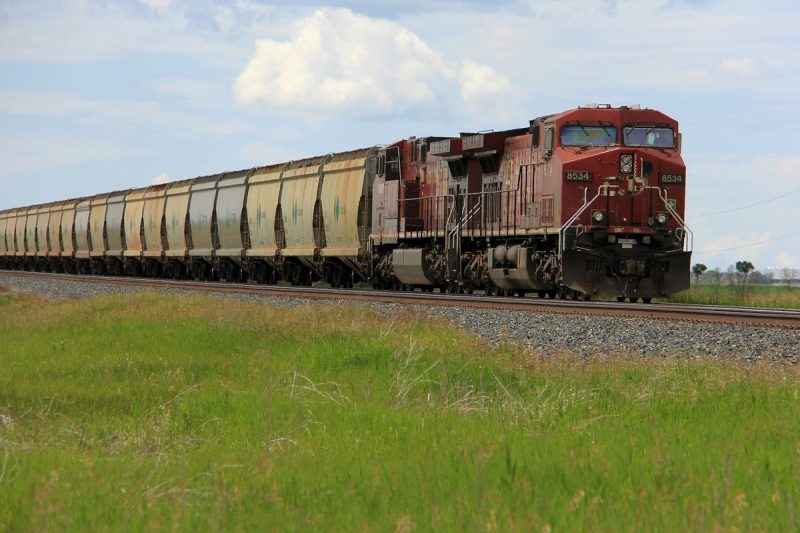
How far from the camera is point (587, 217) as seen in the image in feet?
62.5

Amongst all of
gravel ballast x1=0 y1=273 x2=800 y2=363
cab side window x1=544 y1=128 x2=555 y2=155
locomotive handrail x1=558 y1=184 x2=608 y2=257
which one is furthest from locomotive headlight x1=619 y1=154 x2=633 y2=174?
gravel ballast x1=0 y1=273 x2=800 y2=363

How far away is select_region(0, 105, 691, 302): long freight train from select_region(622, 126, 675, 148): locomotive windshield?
26 millimetres

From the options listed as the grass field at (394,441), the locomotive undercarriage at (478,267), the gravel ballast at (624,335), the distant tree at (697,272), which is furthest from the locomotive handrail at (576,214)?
the distant tree at (697,272)

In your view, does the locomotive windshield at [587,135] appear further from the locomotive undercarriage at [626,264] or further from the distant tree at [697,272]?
the distant tree at [697,272]

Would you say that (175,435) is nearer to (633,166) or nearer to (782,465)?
(782,465)

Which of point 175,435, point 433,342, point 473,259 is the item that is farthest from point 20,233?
point 175,435

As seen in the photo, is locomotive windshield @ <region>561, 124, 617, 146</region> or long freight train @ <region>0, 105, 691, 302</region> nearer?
long freight train @ <region>0, 105, 691, 302</region>

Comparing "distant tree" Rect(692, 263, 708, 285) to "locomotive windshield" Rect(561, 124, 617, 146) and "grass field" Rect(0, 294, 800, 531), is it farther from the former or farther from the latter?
"grass field" Rect(0, 294, 800, 531)

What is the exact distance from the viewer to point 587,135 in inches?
770

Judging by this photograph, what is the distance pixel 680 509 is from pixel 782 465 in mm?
1089

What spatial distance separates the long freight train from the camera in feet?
62.7

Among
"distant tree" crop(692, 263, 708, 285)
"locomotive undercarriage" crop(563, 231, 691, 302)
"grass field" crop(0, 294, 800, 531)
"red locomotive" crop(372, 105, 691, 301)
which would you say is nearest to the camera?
"grass field" crop(0, 294, 800, 531)

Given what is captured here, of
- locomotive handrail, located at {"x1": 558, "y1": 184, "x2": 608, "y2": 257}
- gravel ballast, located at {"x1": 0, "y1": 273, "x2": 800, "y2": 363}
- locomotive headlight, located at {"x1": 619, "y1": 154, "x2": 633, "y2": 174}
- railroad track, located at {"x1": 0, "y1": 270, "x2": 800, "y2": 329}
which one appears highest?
locomotive headlight, located at {"x1": 619, "y1": 154, "x2": 633, "y2": 174}

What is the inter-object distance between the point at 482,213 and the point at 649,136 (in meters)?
3.72
